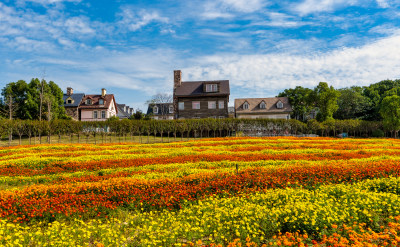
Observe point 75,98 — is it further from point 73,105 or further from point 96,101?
point 96,101

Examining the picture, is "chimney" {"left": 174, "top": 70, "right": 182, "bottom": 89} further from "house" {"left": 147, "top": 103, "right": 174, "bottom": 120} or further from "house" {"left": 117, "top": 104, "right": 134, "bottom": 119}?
"house" {"left": 117, "top": 104, "right": 134, "bottom": 119}

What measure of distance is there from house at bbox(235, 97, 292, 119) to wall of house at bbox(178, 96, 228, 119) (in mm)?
9836

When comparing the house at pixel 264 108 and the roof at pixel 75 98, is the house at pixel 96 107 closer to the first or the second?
the roof at pixel 75 98

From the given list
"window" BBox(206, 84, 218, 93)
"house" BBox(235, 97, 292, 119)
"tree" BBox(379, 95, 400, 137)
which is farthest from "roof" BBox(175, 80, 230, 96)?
"tree" BBox(379, 95, 400, 137)

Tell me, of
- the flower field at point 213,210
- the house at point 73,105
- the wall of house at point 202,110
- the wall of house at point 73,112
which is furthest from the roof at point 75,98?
the flower field at point 213,210

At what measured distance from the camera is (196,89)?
5662 centimetres

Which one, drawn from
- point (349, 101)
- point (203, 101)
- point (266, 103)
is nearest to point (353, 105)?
point (349, 101)

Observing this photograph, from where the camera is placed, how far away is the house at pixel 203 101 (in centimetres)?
5475

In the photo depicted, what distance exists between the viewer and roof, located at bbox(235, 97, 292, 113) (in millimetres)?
62625

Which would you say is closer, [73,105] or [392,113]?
[392,113]

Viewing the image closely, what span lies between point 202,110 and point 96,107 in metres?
29.2

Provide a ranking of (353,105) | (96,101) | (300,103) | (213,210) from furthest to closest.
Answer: (300,103)
(353,105)
(96,101)
(213,210)

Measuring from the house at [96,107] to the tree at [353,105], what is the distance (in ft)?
206

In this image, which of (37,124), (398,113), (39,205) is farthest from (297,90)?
(39,205)
